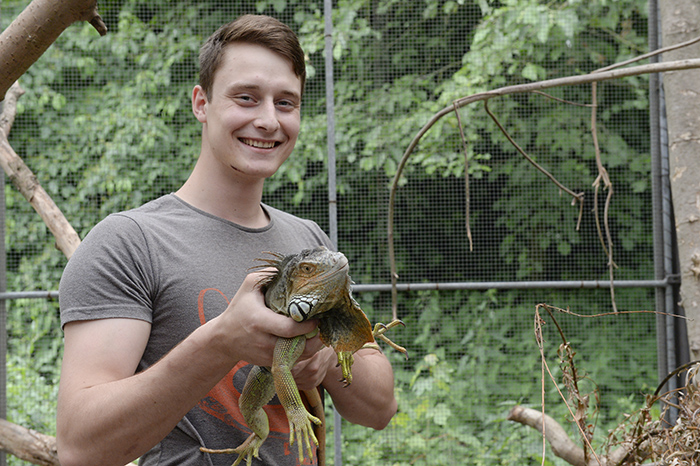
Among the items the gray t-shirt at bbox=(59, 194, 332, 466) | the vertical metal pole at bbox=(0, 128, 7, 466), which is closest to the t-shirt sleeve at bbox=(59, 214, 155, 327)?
the gray t-shirt at bbox=(59, 194, 332, 466)

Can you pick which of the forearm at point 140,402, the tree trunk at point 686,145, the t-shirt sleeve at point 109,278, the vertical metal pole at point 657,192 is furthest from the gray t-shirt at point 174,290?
the vertical metal pole at point 657,192

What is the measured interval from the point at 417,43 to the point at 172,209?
9.12ft

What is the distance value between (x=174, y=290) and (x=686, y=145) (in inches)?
68.2

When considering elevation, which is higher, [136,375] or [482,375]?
[136,375]

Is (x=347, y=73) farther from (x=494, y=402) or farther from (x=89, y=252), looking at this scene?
(x=89, y=252)

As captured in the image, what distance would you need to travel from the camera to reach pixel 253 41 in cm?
149

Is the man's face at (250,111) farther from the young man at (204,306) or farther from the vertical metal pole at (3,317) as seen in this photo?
the vertical metal pole at (3,317)

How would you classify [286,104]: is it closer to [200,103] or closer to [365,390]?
[200,103]

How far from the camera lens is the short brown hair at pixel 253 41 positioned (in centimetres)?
149

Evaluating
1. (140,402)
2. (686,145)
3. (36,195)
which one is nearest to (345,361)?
(140,402)

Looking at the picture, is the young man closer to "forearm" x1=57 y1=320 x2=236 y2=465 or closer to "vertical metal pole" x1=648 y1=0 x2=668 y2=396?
"forearm" x1=57 y1=320 x2=236 y2=465

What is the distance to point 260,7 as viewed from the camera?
12.5 feet

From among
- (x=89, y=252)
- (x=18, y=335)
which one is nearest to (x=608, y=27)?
(x=89, y=252)

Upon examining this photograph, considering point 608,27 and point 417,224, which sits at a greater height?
point 608,27
